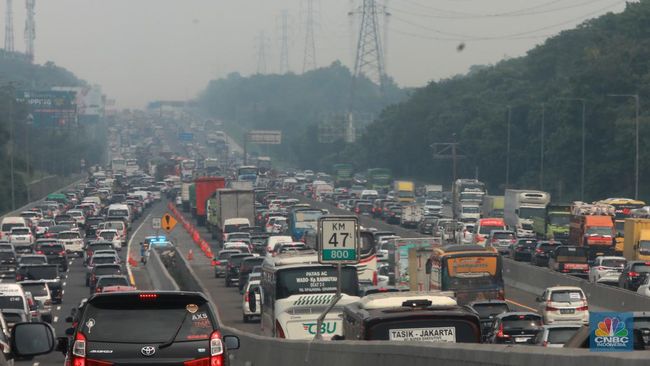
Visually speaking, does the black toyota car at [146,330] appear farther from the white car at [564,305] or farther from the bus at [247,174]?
the bus at [247,174]

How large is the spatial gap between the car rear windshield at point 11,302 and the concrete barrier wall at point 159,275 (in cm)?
1404

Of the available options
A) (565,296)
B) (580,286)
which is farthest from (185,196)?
(565,296)

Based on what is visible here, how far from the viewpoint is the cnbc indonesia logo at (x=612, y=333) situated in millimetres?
10070

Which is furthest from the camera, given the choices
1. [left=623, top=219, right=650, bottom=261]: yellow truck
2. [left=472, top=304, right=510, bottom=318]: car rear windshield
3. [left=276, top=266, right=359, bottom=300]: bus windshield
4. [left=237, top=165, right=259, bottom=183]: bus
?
[left=237, top=165, right=259, bottom=183]: bus

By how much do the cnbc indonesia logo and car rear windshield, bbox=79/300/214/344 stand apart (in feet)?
13.1

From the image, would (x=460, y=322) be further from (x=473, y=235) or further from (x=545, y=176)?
(x=545, y=176)

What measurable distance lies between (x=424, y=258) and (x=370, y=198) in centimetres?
8117

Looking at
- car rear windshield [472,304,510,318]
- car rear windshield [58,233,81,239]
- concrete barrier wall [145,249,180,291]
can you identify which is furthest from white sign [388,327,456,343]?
car rear windshield [58,233,81,239]

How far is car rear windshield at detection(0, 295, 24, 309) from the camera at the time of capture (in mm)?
34688

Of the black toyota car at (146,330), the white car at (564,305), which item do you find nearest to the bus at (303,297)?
the white car at (564,305)

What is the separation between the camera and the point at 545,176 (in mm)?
132625

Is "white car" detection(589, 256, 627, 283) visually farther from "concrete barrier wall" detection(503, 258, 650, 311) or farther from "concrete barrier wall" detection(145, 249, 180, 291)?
"concrete barrier wall" detection(145, 249, 180, 291)

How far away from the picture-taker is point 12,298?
35.2 m

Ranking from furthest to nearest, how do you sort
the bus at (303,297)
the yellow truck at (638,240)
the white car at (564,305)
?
the yellow truck at (638,240) < the white car at (564,305) < the bus at (303,297)
